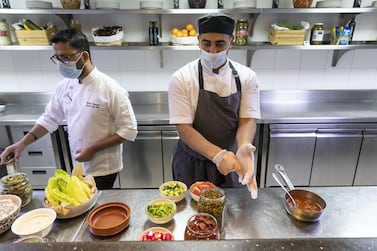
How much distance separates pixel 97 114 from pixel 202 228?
1.04m

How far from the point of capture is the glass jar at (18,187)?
3.80 feet

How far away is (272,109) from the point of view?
274 centimetres

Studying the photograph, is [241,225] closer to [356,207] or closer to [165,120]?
[356,207]

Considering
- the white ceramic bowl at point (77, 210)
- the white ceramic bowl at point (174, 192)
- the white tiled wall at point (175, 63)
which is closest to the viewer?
the white ceramic bowl at point (77, 210)

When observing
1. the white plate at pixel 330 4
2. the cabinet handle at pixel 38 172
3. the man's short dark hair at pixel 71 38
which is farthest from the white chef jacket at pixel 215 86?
the cabinet handle at pixel 38 172

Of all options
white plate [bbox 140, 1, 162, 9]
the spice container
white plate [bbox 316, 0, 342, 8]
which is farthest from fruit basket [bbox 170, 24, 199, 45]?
white plate [bbox 316, 0, 342, 8]

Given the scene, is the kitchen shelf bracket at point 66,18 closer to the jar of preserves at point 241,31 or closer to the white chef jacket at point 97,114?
the white chef jacket at point 97,114

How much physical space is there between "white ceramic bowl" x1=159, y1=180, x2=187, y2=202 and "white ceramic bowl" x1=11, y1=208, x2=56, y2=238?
18.4 inches

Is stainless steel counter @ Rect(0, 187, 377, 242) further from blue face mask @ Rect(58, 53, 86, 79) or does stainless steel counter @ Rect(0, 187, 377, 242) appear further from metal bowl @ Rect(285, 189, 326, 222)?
blue face mask @ Rect(58, 53, 86, 79)

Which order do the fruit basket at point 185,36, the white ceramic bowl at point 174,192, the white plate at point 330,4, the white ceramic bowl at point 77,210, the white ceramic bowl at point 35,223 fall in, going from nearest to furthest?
1. the white ceramic bowl at point 35,223
2. the white ceramic bowl at point 77,210
3. the white ceramic bowl at point 174,192
4. the white plate at point 330,4
5. the fruit basket at point 185,36

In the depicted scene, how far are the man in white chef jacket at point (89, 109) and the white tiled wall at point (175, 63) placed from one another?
4.18ft

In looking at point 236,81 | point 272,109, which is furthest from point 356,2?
point 236,81

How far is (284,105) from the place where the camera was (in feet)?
9.41

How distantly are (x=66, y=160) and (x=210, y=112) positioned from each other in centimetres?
177
